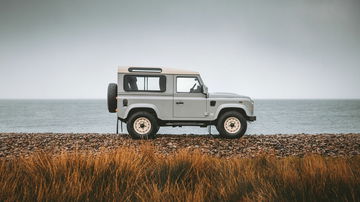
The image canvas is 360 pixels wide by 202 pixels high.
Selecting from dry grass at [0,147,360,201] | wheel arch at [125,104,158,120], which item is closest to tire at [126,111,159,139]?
wheel arch at [125,104,158,120]

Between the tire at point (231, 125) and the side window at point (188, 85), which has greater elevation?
the side window at point (188, 85)

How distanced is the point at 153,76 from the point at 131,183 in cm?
707

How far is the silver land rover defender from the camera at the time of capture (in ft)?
36.1

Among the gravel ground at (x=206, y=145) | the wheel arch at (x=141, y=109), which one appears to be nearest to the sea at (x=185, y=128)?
the wheel arch at (x=141, y=109)

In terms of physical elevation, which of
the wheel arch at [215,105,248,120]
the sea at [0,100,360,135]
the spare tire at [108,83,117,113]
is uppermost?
the spare tire at [108,83,117,113]

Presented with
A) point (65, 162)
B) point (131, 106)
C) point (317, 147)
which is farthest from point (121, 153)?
point (317, 147)

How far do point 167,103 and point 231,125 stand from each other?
2.23 metres

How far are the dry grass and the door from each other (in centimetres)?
558

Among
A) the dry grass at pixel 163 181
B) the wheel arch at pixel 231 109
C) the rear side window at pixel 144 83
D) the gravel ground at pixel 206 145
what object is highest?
the rear side window at pixel 144 83

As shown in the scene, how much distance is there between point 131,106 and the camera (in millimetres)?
10898

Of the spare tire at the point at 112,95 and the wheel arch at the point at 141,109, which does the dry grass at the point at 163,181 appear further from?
the spare tire at the point at 112,95

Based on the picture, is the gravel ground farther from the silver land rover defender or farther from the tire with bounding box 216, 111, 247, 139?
the silver land rover defender

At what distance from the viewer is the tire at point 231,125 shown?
440 inches

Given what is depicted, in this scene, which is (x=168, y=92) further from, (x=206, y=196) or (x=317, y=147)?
(x=206, y=196)
